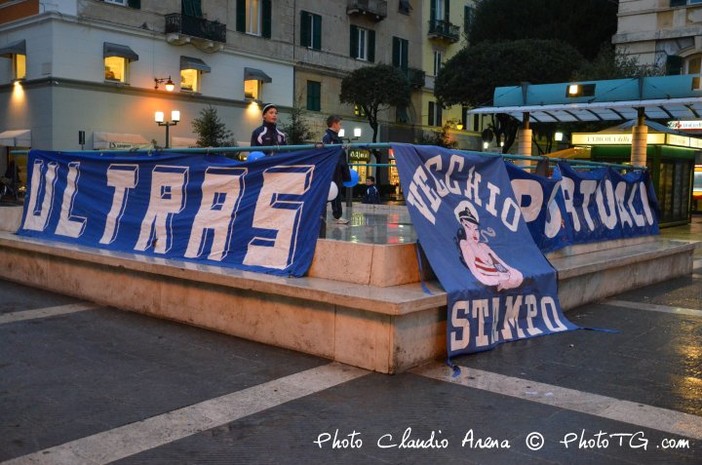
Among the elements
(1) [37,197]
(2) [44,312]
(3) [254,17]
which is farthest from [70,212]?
(3) [254,17]

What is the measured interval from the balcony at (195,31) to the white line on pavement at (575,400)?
29181mm

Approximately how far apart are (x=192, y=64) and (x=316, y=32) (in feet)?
32.7

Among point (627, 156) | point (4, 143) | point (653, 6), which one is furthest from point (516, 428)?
point (653, 6)

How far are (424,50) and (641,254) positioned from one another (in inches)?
1566

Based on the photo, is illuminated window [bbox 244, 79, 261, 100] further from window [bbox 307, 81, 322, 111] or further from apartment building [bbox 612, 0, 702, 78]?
apartment building [bbox 612, 0, 702, 78]

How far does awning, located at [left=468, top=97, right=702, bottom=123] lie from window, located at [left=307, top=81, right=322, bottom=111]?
23041mm

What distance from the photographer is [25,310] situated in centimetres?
780

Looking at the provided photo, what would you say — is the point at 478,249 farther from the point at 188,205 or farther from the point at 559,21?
the point at 559,21

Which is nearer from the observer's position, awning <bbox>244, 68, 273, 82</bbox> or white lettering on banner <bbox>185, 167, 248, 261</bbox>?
white lettering on banner <bbox>185, 167, 248, 261</bbox>

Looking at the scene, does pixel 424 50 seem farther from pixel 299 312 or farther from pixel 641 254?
pixel 299 312

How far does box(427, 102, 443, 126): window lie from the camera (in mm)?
48188

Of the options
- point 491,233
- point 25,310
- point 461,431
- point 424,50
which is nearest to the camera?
point 461,431

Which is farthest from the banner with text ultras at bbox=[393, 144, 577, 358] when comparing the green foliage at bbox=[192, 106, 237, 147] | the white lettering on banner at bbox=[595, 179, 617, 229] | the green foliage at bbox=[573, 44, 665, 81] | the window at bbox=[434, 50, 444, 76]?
the window at bbox=[434, 50, 444, 76]

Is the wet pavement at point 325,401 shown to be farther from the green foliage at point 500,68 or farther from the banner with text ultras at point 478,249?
the green foliage at point 500,68
